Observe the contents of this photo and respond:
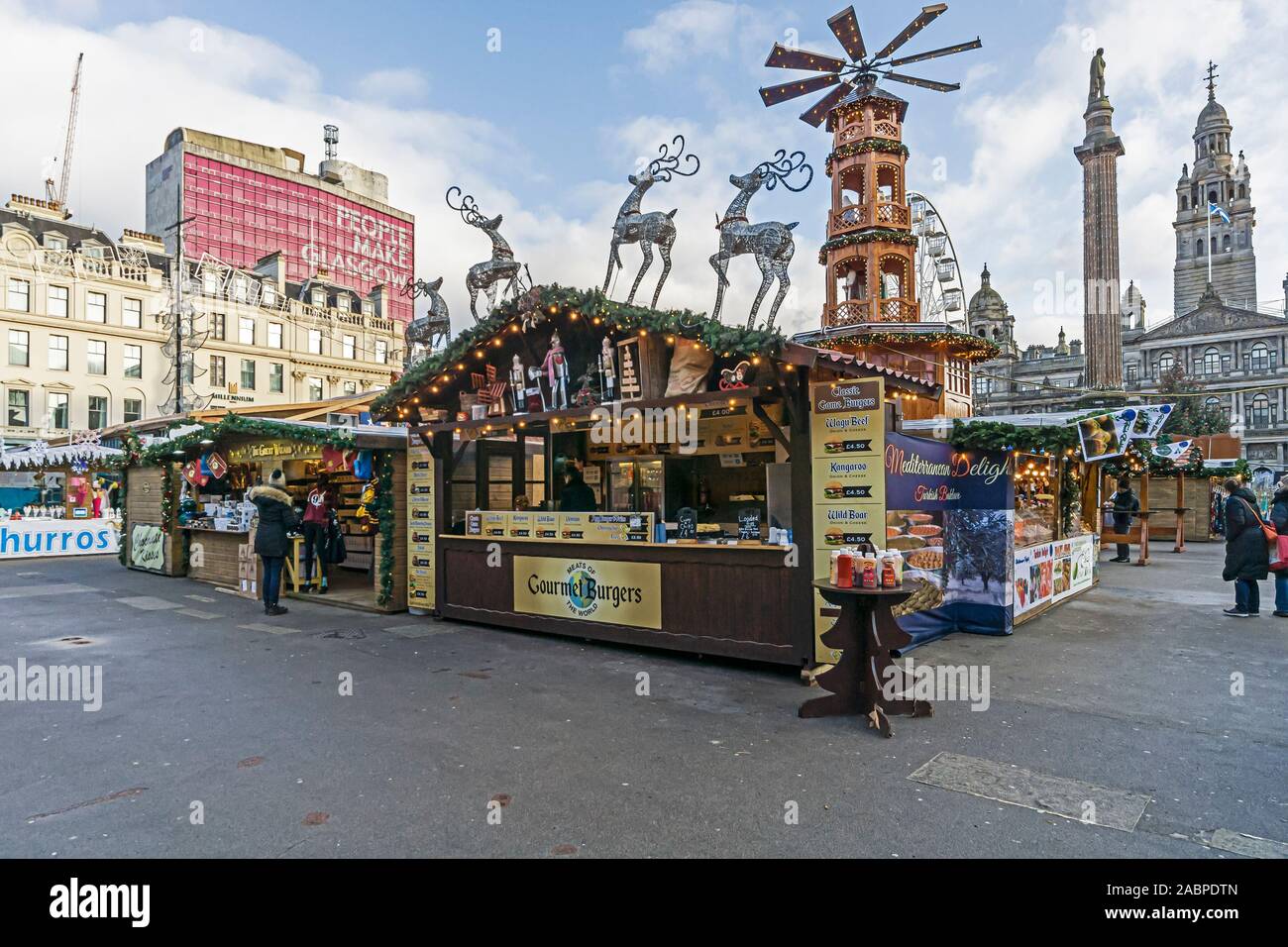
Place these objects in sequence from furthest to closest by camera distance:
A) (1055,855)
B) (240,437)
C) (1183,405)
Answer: (1183,405), (240,437), (1055,855)

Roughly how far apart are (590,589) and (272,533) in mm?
5713

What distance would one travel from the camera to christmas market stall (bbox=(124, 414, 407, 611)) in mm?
11539

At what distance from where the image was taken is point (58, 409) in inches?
1422

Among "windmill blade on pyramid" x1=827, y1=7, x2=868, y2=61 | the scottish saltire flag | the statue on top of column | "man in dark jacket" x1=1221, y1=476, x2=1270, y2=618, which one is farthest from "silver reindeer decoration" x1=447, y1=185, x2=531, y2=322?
the scottish saltire flag

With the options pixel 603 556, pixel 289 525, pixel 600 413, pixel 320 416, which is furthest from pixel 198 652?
pixel 320 416

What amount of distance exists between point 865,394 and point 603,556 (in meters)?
3.79

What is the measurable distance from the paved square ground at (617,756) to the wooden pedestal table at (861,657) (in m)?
0.19

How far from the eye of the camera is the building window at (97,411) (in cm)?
3719

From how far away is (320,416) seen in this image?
56.9 feet

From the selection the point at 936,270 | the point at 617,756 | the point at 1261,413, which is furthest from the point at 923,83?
the point at 1261,413

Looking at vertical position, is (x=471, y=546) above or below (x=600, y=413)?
below

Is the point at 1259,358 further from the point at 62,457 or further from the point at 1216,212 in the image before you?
the point at 62,457
